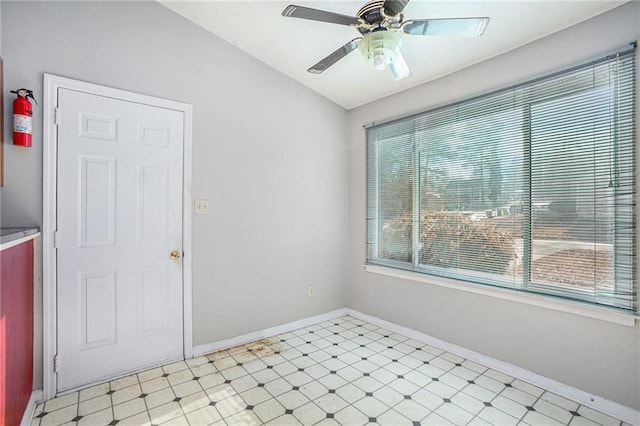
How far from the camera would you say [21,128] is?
6.31ft

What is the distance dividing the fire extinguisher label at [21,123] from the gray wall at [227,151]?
97 millimetres

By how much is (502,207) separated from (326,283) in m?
2.03

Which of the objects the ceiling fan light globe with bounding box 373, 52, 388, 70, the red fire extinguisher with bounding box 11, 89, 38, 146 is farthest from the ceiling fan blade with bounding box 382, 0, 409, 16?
the red fire extinguisher with bounding box 11, 89, 38, 146

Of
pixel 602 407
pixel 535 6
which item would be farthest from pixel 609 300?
pixel 535 6

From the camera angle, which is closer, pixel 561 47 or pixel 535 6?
pixel 535 6

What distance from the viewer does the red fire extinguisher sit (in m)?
1.90

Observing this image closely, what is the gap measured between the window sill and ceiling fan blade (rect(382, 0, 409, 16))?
211 centimetres

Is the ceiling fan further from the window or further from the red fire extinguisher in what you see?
the red fire extinguisher

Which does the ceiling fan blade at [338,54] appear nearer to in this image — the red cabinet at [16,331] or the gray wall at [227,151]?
the gray wall at [227,151]

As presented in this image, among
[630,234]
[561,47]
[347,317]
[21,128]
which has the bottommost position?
[347,317]

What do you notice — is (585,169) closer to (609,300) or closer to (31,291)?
(609,300)

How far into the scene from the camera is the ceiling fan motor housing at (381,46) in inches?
70.6

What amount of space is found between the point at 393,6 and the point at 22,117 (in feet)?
7.55

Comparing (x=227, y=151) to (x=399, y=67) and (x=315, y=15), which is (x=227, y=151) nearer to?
(x=315, y=15)
